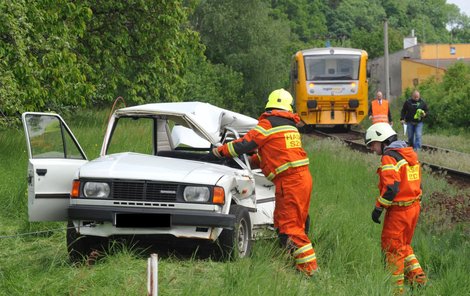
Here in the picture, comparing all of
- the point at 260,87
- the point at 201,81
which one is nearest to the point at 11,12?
the point at 201,81

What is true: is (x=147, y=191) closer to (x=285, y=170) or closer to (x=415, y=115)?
(x=285, y=170)

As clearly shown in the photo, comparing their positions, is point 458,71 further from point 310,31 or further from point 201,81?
point 310,31

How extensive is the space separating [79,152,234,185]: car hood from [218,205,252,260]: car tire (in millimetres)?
384

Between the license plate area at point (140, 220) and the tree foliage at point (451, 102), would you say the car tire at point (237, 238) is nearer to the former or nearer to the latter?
the license plate area at point (140, 220)

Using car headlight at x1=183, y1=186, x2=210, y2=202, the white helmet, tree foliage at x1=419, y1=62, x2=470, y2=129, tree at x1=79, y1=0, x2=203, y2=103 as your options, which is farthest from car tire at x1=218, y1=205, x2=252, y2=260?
tree foliage at x1=419, y1=62, x2=470, y2=129

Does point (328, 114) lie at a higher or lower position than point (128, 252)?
lower

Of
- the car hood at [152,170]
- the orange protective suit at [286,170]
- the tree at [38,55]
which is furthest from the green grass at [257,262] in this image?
the tree at [38,55]

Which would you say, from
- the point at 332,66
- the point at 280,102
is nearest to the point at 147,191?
the point at 280,102

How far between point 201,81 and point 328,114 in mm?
27885

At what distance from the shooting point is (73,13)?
64.8 ft

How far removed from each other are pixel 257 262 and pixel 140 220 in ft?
3.59

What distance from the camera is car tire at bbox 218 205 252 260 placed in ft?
23.6

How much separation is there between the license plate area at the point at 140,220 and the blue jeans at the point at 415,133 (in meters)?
15.6

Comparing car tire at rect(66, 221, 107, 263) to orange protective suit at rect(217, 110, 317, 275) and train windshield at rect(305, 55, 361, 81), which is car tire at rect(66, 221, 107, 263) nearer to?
orange protective suit at rect(217, 110, 317, 275)
